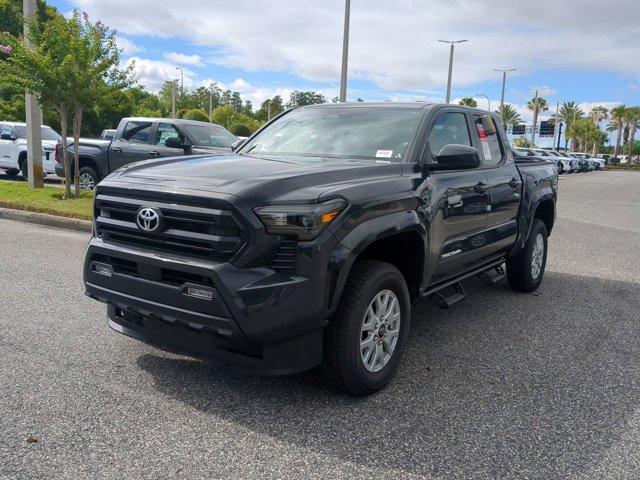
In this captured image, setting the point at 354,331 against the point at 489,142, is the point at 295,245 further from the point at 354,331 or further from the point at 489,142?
the point at 489,142

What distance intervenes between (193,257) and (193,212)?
0.81 feet

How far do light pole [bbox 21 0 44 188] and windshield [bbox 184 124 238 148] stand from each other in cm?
336

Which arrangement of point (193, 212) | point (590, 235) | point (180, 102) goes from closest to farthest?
point (193, 212), point (590, 235), point (180, 102)

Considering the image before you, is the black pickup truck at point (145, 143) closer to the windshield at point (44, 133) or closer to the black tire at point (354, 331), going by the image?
the windshield at point (44, 133)

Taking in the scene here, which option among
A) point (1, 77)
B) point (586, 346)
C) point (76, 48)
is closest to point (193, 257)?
point (586, 346)

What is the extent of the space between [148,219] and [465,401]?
2.20 meters

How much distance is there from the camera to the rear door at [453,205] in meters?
4.28

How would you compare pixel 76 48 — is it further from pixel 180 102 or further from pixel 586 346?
pixel 180 102

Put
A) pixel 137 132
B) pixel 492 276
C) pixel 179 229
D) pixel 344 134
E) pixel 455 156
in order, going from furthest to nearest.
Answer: pixel 137 132
pixel 492 276
pixel 344 134
pixel 455 156
pixel 179 229

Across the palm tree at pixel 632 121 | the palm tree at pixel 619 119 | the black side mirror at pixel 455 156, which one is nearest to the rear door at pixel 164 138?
the black side mirror at pixel 455 156

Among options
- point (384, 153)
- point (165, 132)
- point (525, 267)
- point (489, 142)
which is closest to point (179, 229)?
point (384, 153)

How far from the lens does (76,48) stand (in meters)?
11.2

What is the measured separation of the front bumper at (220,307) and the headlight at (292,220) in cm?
23

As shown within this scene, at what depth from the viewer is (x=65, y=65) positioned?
1104 cm
